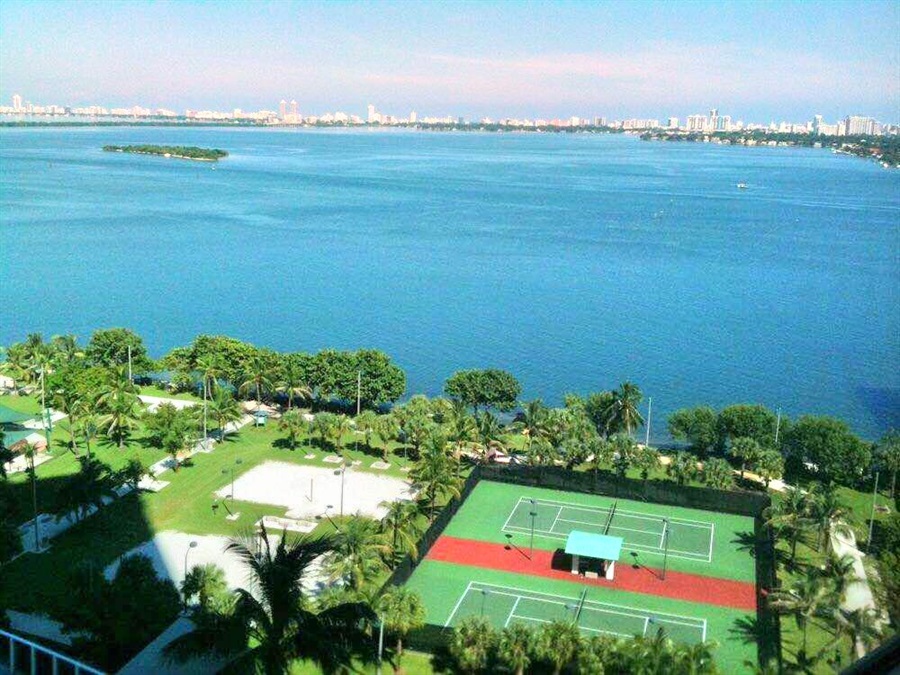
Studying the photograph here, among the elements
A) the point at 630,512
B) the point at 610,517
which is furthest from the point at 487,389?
the point at 610,517

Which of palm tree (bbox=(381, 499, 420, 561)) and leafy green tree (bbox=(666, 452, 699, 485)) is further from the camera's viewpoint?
leafy green tree (bbox=(666, 452, 699, 485))

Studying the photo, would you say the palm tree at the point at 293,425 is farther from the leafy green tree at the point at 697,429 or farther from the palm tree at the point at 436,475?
the leafy green tree at the point at 697,429

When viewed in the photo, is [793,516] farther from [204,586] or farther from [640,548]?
[204,586]

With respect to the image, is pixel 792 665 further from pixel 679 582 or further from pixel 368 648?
pixel 368 648

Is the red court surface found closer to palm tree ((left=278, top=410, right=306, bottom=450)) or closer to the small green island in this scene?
palm tree ((left=278, top=410, right=306, bottom=450))

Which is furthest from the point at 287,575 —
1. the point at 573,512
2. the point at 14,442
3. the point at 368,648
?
the point at 14,442

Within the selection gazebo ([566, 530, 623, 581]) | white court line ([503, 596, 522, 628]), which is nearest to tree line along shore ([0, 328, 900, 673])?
A: white court line ([503, 596, 522, 628])
